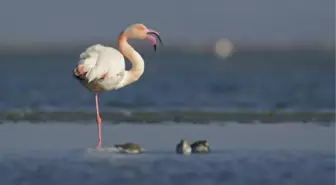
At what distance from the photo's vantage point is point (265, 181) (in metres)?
15.8

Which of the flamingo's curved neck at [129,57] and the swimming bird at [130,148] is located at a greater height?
the flamingo's curved neck at [129,57]

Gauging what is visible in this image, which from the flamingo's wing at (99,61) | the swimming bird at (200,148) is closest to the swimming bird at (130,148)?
the swimming bird at (200,148)

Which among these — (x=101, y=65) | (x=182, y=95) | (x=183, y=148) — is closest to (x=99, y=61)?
(x=101, y=65)

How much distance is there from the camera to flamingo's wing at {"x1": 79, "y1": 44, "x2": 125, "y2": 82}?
1916cm

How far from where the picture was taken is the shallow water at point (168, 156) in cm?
1603

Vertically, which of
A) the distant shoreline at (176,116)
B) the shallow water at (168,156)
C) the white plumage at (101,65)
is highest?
the white plumage at (101,65)

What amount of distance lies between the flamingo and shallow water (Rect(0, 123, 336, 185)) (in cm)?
81

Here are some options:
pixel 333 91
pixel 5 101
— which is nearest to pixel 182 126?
pixel 5 101

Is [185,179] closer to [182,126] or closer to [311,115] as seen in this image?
[182,126]

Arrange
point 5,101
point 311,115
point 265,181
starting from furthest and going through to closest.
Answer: point 5,101
point 311,115
point 265,181

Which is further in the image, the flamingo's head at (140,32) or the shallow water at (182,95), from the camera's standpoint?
the shallow water at (182,95)

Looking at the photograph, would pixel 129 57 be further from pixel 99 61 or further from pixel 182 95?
pixel 182 95

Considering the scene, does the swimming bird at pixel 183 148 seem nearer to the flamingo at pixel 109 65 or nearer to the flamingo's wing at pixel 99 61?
the flamingo at pixel 109 65

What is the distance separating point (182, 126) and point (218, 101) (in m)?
6.56
